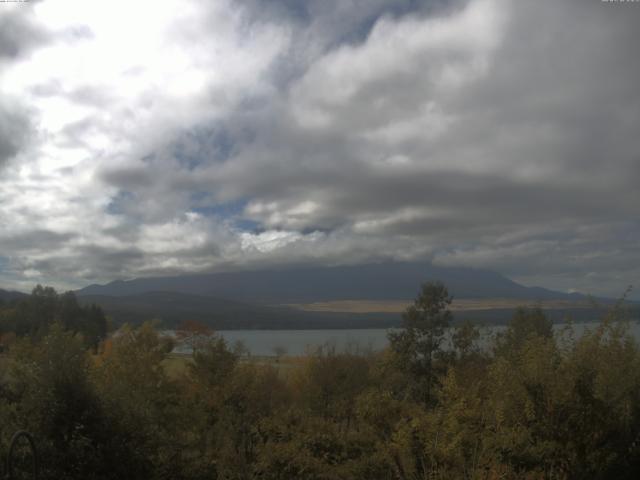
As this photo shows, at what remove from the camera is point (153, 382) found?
94.1 feet

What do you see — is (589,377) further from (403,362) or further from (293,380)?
(293,380)

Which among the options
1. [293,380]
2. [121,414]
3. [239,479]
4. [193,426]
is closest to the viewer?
[121,414]

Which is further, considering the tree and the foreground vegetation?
the tree

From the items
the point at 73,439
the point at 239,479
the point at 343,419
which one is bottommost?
the point at 343,419

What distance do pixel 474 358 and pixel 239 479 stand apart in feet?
69.3

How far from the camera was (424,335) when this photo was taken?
35312 mm

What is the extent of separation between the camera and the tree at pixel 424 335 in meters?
34.1

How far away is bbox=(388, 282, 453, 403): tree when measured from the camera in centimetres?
3406

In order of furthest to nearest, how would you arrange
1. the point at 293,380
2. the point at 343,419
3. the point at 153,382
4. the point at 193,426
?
the point at 293,380
the point at 343,419
the point at 153,382
the point at 193,426

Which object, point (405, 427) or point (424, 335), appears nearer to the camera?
point (405, 427)

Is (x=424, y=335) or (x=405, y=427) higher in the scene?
(x=424, y=335)

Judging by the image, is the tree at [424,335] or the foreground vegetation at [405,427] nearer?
the foreground vegetation at [405,427]

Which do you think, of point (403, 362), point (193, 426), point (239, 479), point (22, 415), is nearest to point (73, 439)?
point (22, 415)

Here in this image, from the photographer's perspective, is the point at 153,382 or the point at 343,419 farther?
the point at 343,419
